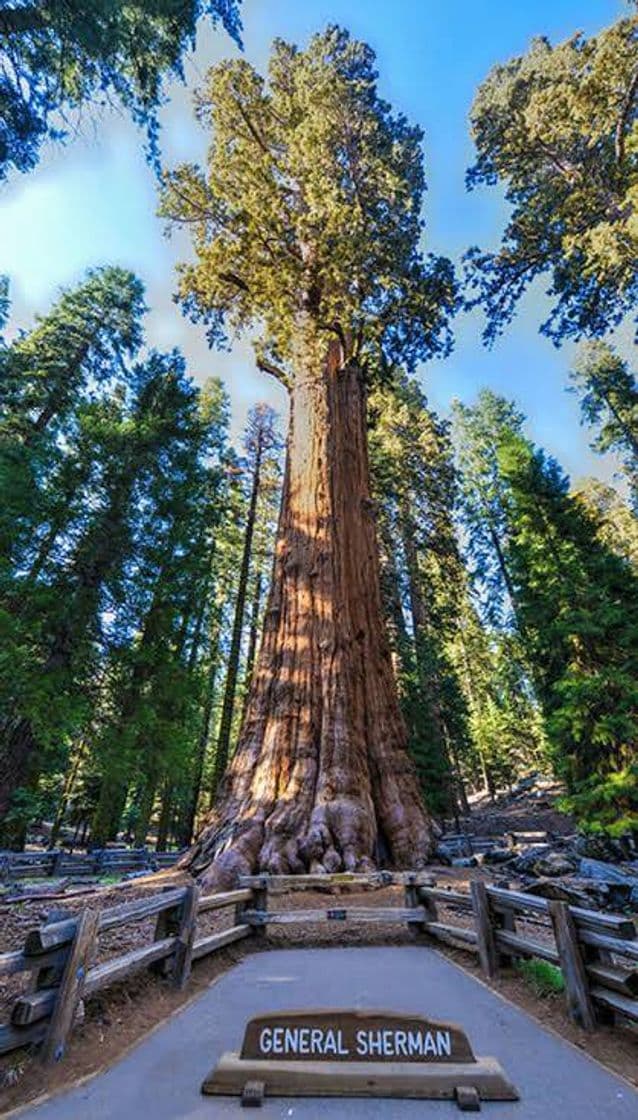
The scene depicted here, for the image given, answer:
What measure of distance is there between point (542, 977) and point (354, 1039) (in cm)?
242

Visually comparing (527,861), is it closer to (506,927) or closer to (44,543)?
(506,927)

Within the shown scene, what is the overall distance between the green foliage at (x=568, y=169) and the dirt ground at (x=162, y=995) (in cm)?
1086

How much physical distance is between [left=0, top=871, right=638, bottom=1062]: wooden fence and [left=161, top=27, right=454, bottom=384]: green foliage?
1158 centimetres

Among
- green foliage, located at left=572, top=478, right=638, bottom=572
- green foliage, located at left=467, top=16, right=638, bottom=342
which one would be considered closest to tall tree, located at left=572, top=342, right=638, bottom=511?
green foliage, located at left=572, top=478, right=638, bottom=572

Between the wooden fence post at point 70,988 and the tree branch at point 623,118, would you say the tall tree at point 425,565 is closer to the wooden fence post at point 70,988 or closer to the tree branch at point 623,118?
the tree branch at point 623,118

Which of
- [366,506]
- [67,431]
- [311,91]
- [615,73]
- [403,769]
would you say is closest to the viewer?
[403,769]

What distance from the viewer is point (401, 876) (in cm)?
588

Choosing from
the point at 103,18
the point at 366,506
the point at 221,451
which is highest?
the point at 221,451

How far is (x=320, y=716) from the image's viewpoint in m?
8.59

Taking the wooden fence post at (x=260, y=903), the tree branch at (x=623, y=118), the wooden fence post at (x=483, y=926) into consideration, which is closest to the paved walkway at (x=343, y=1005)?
the wooden fence post at (x=483, y=926)

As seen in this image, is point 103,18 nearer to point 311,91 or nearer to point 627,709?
point 311,91


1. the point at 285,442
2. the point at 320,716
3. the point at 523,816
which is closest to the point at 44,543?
the point at 285,442

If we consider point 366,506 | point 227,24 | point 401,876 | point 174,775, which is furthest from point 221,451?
point 401,876

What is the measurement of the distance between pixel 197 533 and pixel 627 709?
13384mm
